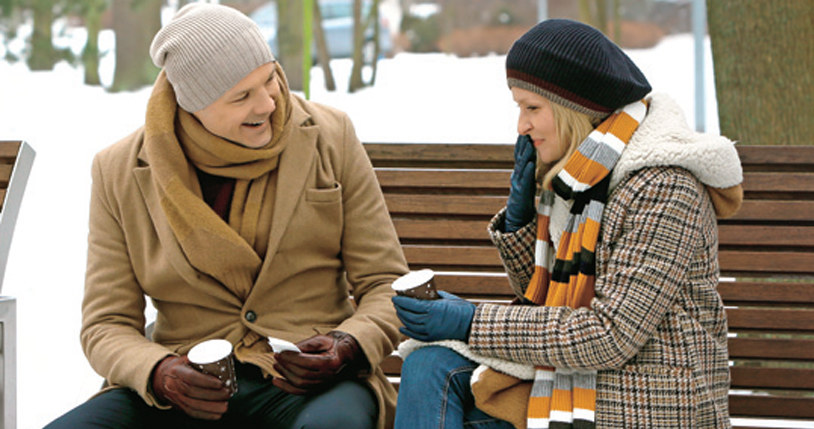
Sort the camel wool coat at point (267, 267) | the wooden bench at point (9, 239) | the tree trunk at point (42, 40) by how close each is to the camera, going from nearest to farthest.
Result: the camel wool coat at point (267, 267), the wooden bench at point (9, 239), the tree trunk at point (42, 40)

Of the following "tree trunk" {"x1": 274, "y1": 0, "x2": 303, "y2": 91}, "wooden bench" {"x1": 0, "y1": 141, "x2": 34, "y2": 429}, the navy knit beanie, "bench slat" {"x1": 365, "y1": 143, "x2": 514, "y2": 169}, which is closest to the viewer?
the navy knit beanie

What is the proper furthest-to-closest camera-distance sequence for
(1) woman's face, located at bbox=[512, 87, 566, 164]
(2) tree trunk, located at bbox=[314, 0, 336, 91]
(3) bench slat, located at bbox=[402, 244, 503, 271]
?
1. (2) tree trunk, located at bbox=[314, 0, 336, 91]
2. (3) bench slat, located at bbox=[402, 244, 503, 271]
3. (1) woman's face, located at bbox=[512, 87, 566, 164]

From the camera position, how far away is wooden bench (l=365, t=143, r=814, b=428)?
9.47 ft

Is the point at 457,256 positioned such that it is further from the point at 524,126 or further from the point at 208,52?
the point at 208,52

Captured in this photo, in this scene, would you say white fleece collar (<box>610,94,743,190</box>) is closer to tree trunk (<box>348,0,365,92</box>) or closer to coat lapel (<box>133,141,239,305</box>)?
coat lapel (<box>133,141,239,305</box>)

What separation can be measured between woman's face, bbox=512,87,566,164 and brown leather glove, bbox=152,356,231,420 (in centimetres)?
90

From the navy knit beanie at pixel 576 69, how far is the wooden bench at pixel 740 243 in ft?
3.01

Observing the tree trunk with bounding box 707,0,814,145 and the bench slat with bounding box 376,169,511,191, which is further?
the tree trunk with bounding box 707,0,814,145

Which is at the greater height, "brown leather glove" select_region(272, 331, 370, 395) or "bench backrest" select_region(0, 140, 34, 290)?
"bench backrest" select_region(0, 140, 34, 290)

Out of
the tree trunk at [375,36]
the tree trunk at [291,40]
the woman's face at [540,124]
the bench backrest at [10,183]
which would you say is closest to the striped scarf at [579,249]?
the woman's face at [540,124]

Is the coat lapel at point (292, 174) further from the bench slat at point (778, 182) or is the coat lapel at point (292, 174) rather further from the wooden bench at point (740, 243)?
the bench slat at point (778, 182)

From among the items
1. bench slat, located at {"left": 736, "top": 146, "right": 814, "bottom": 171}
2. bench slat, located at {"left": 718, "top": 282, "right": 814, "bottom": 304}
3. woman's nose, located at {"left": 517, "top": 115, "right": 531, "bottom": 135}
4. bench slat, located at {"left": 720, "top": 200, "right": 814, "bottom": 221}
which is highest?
woman's nose, located at {"left": 517, "top": 115, "right": 531, "bottom": 135}

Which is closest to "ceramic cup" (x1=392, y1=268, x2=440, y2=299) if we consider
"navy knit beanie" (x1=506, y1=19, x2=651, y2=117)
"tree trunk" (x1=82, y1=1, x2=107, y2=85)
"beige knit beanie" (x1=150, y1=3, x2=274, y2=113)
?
"navy knit beanie" (x1=506, y1=19, x2=651, y2=117)

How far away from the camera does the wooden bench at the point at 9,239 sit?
8.84 ft
